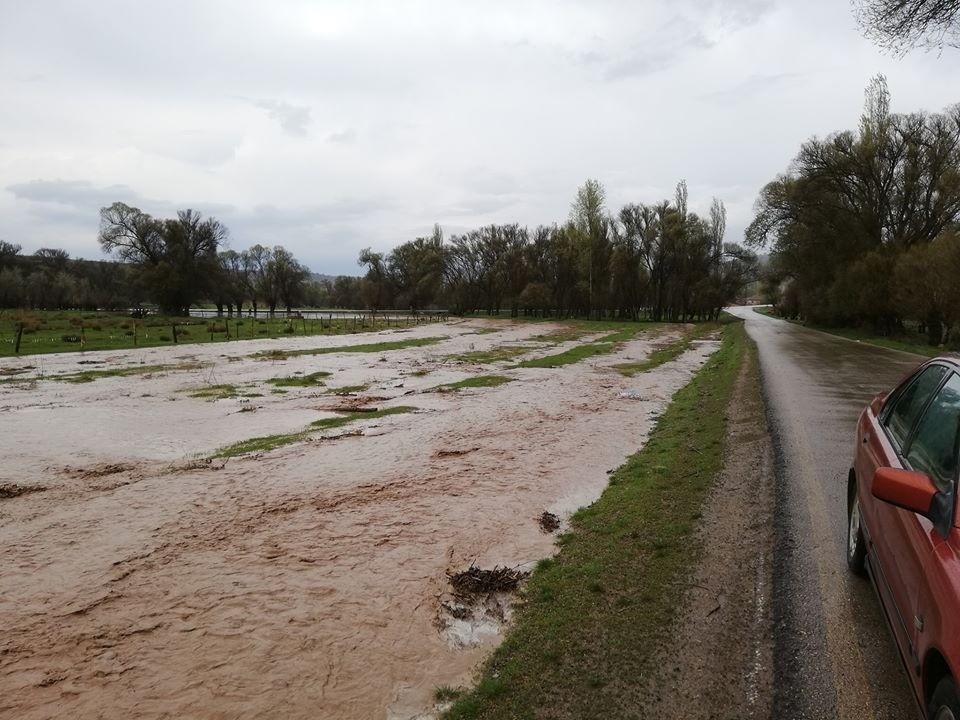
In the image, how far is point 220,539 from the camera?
6.90 metres

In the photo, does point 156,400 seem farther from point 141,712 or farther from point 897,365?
point 897,365

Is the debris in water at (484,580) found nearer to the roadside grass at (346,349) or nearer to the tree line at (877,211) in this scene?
the roadside grass at (346,349)

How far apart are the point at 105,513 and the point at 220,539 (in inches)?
89.0

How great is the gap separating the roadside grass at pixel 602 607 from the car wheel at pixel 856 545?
1.33 metres

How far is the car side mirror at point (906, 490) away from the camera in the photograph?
2.76m

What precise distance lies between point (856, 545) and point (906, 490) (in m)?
2.46

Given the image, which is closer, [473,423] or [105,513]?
[105,513]

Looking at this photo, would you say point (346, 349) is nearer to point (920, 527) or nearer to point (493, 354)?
point (493, 354)

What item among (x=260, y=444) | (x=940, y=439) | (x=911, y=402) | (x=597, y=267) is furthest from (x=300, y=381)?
(x=597, y=267)

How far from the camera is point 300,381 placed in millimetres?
20828

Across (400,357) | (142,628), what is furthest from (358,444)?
(400,357)

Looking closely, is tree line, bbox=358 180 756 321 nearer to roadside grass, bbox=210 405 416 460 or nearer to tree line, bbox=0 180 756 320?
tree line, bbox=0 180 756 320

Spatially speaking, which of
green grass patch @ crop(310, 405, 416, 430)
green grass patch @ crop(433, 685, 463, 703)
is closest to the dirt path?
green grass patch @ crop(433, 685, 463, 703)

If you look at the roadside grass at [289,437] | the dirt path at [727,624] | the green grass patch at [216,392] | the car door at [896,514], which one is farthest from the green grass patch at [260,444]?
the car door at [896,514]
